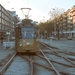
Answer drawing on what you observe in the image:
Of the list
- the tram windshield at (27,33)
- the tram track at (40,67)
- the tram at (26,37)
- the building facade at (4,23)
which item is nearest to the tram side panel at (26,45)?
the tram at (26,37)

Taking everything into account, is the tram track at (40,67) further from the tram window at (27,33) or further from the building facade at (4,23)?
the building facade at (4,23)

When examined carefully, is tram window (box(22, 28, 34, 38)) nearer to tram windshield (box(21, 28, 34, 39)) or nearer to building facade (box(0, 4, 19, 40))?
tram windshield (box(21, 28, 34, 39))

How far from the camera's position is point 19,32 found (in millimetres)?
24219

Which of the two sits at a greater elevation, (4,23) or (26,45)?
(4,23)

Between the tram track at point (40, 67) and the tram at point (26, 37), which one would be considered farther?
the tram at point (26, 37)

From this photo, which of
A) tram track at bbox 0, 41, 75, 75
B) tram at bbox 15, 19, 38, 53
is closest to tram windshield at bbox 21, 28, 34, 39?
tram at bbox 15, 19, 38, 53

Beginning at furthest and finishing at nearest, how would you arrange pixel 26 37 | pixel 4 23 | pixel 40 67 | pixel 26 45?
pixel 4 23 → pixel 26 37 → pixel 26 45 → pixel 40 67

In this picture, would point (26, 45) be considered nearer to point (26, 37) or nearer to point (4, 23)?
point (26, 37)

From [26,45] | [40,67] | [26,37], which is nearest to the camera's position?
[40,67]

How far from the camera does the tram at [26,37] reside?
23719 mm

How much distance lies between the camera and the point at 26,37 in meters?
23.8

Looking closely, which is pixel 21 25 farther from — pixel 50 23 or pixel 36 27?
pixel 50 23

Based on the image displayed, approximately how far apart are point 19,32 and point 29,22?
1442 millimetres

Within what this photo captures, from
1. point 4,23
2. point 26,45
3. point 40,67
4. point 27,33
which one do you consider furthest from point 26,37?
point 4,23
